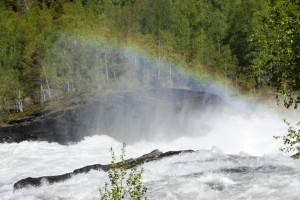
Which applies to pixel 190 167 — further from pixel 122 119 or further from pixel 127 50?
pixel 127 50

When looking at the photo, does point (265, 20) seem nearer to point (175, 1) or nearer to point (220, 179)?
point (220, 179)

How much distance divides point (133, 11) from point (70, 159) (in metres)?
57.3

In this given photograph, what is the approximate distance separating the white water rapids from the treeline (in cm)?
2327

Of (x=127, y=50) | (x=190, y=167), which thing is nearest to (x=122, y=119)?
(x=190, y=167)

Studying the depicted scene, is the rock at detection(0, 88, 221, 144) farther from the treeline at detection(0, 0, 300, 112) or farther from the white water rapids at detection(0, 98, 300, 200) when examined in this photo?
the treeline at detection(0, 0, 300, 112)

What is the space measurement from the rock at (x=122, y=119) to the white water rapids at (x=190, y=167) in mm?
2106

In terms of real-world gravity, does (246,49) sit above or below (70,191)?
above

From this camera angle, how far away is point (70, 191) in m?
23.3

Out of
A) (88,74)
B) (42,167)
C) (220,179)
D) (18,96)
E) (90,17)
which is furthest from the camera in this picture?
(90,17)

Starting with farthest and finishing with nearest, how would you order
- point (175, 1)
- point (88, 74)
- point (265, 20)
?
point (175, 1) → point (88, 74) → point (265, 20)

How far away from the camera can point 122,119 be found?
45656 millimetres

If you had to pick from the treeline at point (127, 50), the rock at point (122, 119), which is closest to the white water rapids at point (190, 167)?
the rock at point (122, 119)

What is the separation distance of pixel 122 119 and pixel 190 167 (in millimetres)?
20898

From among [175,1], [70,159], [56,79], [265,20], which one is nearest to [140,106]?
[70,159]
